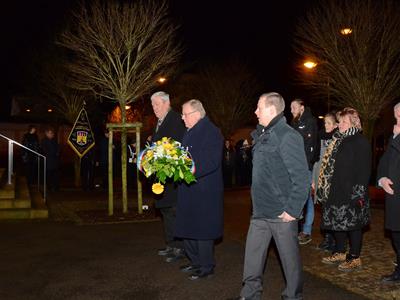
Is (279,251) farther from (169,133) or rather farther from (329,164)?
(169,133)

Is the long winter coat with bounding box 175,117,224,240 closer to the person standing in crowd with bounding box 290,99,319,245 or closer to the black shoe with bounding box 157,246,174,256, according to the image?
the black shoe with bounding box 157,246,174,256

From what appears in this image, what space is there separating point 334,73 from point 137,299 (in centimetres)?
1538

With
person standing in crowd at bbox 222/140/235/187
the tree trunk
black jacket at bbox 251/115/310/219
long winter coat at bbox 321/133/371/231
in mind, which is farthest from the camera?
person standing in crowd at bbox 222/140/235/187

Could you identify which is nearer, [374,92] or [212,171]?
[212,171]

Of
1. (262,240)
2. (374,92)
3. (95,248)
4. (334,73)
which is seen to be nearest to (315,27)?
(334,73)

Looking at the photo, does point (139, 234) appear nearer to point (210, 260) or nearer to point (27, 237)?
point (27, 237)

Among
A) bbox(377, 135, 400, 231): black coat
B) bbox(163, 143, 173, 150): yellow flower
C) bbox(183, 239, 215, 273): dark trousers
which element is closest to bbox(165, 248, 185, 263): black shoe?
bbox(183, 239, 215, 273): dark trousers

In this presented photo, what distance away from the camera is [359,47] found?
59.3 feet

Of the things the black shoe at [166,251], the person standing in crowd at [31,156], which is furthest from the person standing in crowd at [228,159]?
the black shoe at [166,251]

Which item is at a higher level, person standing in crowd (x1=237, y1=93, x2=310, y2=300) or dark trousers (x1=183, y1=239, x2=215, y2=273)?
person standing in crowd (x1=237, y1=93, x2=310, y2=300)

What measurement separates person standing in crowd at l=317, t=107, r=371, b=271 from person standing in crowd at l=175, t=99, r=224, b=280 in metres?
1.59

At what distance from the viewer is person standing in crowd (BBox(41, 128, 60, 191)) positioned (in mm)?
16719

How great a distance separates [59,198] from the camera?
49.2ft

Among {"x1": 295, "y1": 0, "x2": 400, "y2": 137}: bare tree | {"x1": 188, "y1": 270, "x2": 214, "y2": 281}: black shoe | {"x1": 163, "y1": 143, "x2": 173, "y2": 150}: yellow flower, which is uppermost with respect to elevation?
{"x1": 295, "y1": 0, "x2": 400, "y2": 137}: bare tree
